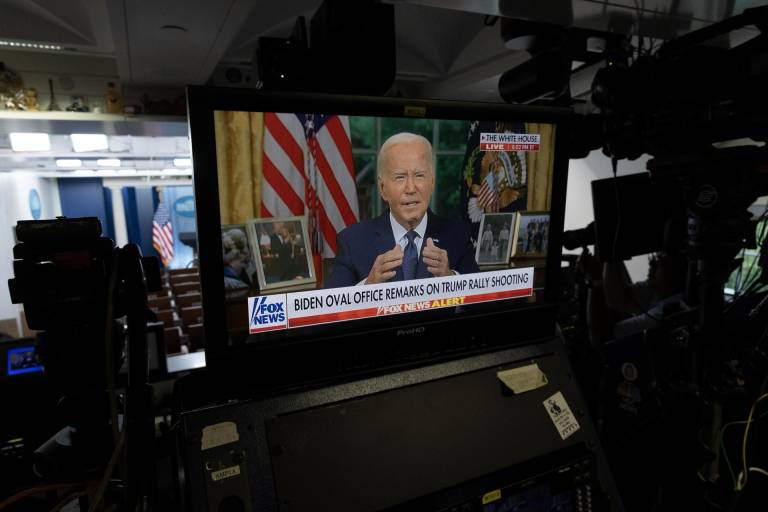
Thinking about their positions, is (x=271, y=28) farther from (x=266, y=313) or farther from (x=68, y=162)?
(x=68, y=162)

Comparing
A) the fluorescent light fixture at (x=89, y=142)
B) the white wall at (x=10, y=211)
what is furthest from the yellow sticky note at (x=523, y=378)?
the white wall at (x=10, y=211)

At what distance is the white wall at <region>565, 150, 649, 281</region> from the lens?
5.96m

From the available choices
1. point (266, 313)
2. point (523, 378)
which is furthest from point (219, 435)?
point (523, 378)

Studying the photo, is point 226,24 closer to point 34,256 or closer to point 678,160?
point 34,256

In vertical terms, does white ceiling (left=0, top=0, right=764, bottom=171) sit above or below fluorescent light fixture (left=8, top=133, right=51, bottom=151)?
above

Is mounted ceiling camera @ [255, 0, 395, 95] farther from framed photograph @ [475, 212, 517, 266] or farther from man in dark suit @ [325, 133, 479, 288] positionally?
framed photograph @ [475, 212, 517, 266]

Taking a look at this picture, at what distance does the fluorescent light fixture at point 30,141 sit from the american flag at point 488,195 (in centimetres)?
561

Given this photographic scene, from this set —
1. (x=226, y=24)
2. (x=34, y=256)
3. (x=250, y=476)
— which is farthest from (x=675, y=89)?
(x=226, y=24)

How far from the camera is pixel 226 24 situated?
2.45 metres

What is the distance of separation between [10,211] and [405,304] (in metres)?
8.73

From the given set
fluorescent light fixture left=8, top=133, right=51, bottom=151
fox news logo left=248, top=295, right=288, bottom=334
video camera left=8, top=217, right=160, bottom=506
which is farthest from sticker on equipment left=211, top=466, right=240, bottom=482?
fluorescent light fixture left=8, top=133, right=51, bottom=151

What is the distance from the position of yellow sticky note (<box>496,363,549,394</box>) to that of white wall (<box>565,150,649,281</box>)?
17.2ft

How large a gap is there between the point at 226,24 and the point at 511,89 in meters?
1.52

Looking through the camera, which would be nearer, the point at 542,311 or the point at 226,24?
the point at 542,311
